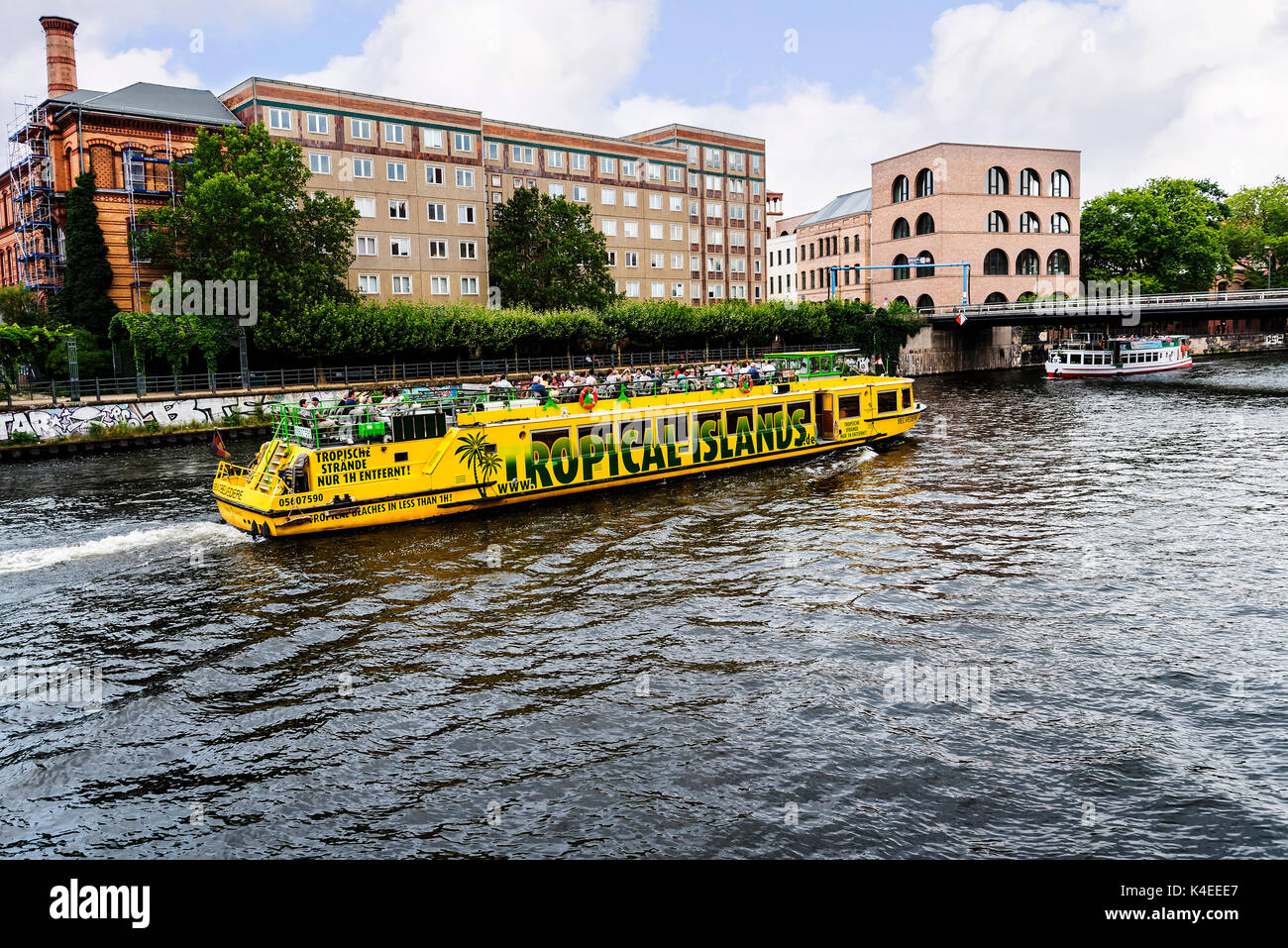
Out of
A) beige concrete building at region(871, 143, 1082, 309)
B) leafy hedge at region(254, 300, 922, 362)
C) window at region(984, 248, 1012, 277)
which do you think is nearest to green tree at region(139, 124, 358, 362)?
leafy hedge at region(254, 300, 922, 362)

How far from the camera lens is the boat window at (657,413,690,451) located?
2989 centimetres

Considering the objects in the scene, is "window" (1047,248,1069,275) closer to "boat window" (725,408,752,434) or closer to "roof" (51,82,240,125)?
"roof" (51,82,240,125)

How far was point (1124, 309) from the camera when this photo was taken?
72.0 meters

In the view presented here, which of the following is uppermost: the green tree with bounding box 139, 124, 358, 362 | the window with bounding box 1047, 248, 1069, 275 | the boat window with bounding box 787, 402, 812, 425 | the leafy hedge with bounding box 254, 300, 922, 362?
the window with bounding box 1047, 248, 1069, 275

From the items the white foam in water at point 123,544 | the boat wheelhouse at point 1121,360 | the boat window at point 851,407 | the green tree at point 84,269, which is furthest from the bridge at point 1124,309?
the white foam in water at point 123,544

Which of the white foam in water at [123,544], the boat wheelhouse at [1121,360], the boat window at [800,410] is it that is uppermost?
the boat wheelhouse at [1121,360]

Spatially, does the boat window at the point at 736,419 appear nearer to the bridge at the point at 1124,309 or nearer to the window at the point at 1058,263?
the bridge at the point at 1124,309

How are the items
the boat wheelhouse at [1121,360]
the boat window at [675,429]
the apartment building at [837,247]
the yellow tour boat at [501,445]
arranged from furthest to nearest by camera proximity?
the apartment building at [837,247], the boat wheelhouse at [1121,360], the boat window at [675,429], the yellow tour boat at [501,445]

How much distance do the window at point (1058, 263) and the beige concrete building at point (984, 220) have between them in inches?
4.1

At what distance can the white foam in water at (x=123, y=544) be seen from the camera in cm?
2141

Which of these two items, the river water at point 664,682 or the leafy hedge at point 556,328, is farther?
the leafy hedge at point 556,328

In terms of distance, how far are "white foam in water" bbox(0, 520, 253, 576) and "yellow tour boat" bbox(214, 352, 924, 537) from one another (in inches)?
29.3

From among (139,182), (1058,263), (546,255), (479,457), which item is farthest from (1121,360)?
(139,182)
